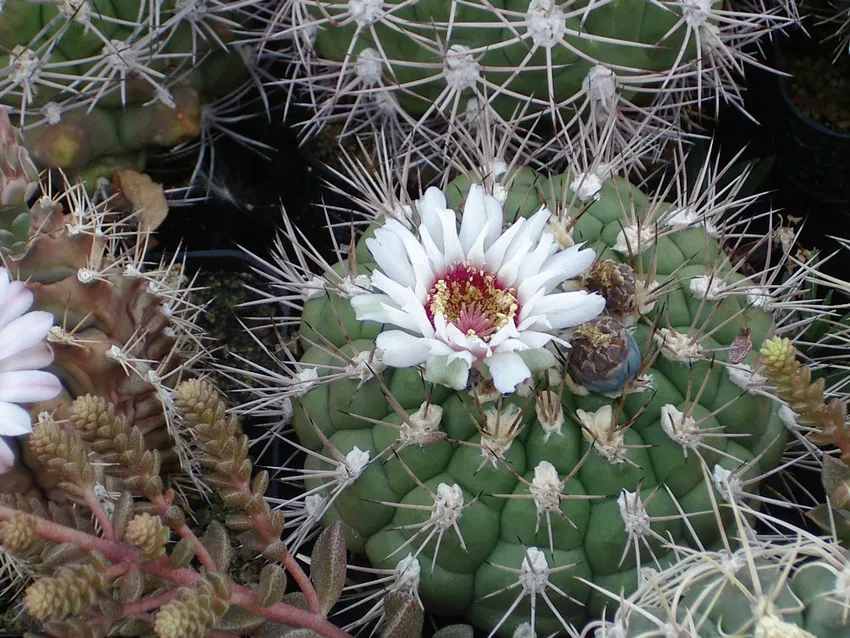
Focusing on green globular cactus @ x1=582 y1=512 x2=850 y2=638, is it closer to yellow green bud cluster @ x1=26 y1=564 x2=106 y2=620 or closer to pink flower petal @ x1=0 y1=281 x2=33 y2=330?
Answer: yellow green bud cluster @ x1=26 y1=564 x2=106 y2=620

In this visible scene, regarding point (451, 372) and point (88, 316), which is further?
point (88, 316)

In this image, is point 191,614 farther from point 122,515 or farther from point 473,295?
point 473,295

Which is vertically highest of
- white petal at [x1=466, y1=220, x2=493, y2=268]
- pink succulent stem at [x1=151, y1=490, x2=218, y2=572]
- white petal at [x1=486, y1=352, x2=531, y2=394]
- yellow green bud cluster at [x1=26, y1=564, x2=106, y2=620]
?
white petal at [x1=466, y1=220, x2=493, y2=268]

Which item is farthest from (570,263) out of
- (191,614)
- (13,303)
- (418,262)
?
(13,303)

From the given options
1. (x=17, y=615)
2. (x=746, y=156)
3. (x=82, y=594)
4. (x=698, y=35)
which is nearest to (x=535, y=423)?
(x=82, y=594)

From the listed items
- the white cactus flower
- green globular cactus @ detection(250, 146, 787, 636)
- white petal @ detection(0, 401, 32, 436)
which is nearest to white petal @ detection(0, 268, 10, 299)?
the white cactus flower

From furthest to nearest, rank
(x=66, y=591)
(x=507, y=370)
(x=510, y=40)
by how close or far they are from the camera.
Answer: (x=510, y=40), (x=507, y=370), (x=66, y=591)

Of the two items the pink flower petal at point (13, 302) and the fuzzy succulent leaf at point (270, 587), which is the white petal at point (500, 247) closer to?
the fuzzy succulent leaf at point (270, 587)
